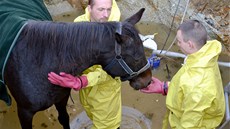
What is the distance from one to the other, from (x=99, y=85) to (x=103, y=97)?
11 cm

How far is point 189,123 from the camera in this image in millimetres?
2361

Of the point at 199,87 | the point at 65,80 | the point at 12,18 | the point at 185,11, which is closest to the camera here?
the point at 199,87

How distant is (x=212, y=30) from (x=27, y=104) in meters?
2.38

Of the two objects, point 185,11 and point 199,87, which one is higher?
point 199,87

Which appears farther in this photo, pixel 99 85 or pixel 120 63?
pixel 99 85

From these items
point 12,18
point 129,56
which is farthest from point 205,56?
point 12,18

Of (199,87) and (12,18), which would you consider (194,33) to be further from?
(12,18)

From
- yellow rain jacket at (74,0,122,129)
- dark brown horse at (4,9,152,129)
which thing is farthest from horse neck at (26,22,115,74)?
yellow rain jacket at (74,0,122,129)

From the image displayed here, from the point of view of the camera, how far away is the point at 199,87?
7.37 feet

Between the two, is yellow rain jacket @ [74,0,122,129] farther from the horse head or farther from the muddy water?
the muddy water

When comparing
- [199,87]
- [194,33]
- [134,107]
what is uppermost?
[194,33]

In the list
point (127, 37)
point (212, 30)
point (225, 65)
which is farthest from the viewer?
point (212, 30)

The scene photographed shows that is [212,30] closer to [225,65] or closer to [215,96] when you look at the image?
[225,65]

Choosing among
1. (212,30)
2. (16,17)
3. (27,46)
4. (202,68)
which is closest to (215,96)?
(202,68)
